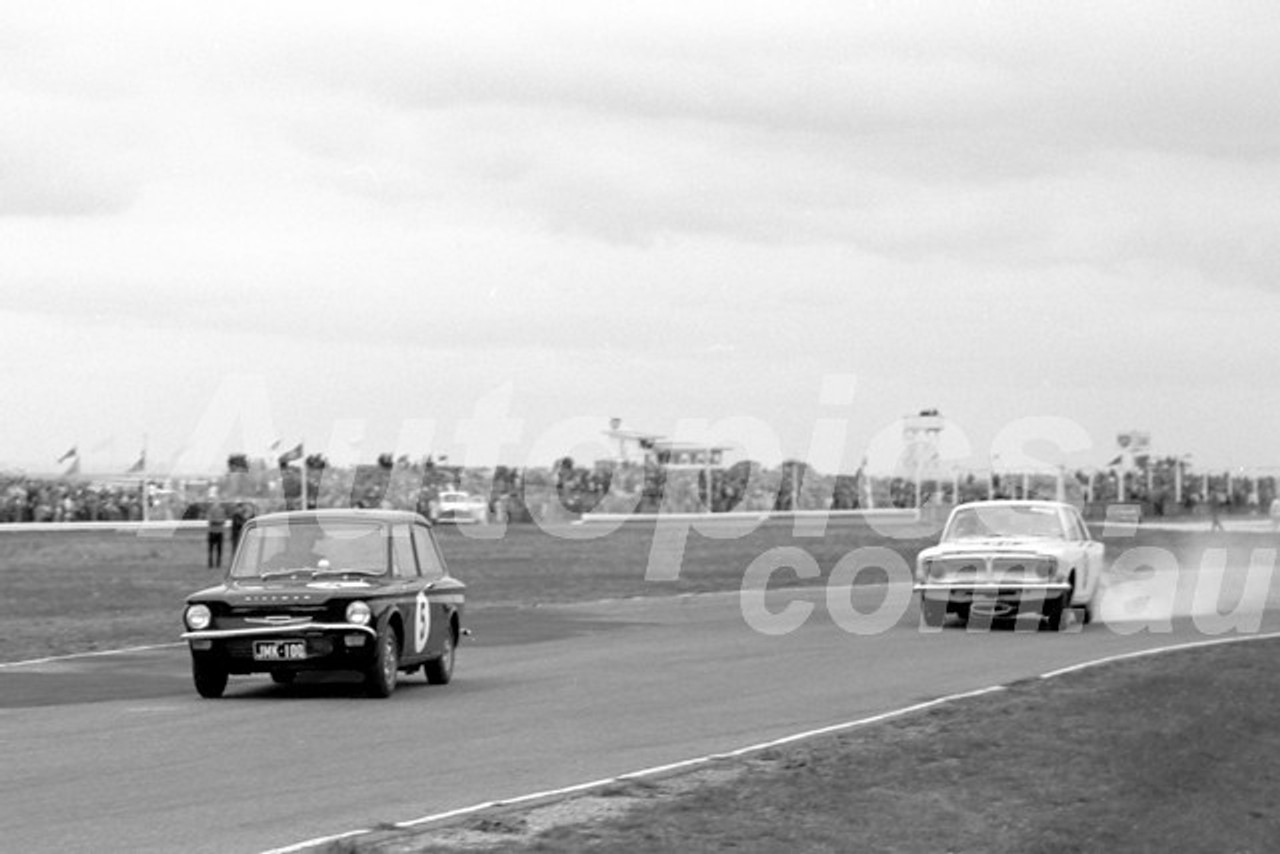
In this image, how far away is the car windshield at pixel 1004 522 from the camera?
1097 inches

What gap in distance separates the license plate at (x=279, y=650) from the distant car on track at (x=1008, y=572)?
11.6 metres

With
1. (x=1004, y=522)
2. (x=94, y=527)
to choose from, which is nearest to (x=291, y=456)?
(x=94, y=527)

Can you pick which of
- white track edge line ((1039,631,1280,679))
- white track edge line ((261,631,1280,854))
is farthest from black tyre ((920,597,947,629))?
white track edge line ((261,631,1280,854))

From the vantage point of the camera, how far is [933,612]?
2759 centimetres

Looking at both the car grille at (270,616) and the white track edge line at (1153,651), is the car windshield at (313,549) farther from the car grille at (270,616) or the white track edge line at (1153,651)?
the white track edge line at (1153,651)

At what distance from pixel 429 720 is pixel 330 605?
1.95m

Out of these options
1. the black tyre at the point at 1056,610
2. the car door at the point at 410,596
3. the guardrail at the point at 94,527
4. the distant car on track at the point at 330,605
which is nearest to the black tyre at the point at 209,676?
the distant car on track at the point at 330,605

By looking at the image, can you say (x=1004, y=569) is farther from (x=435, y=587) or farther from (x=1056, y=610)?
(x=435, y=587)

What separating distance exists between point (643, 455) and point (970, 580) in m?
49.7

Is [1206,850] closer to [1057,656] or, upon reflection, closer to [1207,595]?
[1057,656]

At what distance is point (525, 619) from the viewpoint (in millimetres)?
29234

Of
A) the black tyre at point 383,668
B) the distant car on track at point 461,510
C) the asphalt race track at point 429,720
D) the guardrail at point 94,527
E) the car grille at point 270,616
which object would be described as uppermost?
the distant car on track at point 461,510

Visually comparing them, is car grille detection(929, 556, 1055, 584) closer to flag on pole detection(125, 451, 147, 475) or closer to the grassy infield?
the grassy infield

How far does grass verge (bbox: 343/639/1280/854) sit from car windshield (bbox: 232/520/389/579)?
201 inches
